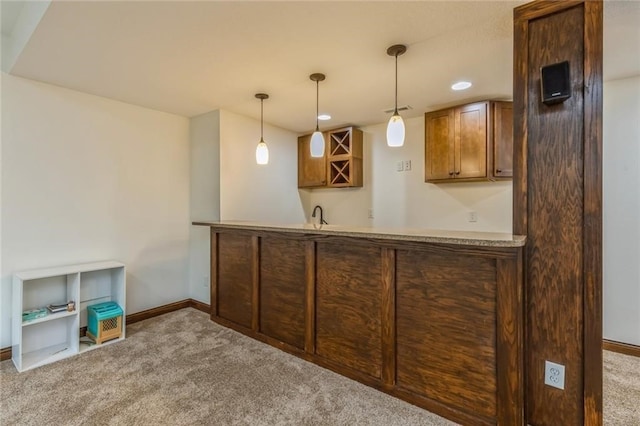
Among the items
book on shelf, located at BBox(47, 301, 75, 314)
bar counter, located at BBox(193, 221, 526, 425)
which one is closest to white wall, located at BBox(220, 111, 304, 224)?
bar counter, located at BBox(193, 221, 526, 425)

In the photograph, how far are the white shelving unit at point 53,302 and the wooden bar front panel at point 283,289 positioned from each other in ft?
4.55

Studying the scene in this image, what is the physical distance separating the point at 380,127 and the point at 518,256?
2952 mm

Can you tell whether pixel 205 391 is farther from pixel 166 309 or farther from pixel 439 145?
pixel 439 145

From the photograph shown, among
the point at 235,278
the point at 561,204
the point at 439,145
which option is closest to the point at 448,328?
the point at 561,204

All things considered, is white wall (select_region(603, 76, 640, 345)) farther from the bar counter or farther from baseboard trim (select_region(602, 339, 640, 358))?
the bar counter

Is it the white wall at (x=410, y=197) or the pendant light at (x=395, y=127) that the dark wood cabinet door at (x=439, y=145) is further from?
the pendant light at (x=395, y=127)

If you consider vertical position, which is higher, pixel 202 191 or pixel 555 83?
pixel 555 83

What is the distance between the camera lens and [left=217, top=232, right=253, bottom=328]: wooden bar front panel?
294 cm

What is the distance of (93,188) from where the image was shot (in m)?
3.02

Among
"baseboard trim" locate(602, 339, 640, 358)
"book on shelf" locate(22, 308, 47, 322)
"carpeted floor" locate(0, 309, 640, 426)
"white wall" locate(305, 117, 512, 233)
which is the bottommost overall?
"carpeted floor" locate(0, 309, 640, 426)

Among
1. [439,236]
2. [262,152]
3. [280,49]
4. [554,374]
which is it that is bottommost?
[554,374]

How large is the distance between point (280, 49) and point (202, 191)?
2108 mm

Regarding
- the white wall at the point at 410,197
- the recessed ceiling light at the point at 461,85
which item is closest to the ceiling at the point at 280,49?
the recessed ceiling light at the point at 461,85

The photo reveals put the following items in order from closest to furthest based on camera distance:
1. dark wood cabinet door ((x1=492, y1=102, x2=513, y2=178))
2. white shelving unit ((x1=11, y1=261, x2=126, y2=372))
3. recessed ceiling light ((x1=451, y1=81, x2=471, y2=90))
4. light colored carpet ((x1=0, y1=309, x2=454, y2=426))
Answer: light colored carpet ((x1=0, y1=309, x2=454, y2=426)) → white shelving unit ((x1=11, y1=261, x2=126, y2=372)) → recessed ceiling light ((x1=451, y1=81, x2=471, y2=90)) → dark wood cabinet door ((x1=492, y1=102, x2=513, y2=178))
